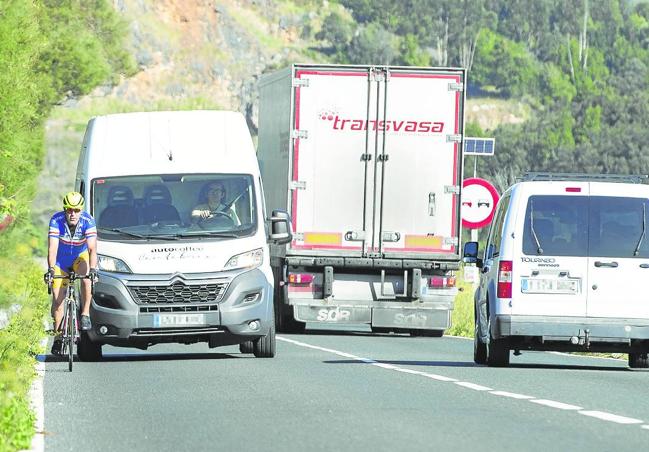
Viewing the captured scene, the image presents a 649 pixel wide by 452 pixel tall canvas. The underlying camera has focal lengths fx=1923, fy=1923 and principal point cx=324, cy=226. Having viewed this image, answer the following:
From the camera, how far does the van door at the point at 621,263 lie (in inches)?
742

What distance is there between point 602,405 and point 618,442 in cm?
300

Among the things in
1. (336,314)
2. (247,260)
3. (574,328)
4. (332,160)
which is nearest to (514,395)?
(574,328)

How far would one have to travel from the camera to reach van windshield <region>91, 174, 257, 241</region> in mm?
20438

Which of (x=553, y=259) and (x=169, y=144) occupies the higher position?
(x=169, y=144)

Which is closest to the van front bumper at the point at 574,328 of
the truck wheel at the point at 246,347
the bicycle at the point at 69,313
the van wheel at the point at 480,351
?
the van wheel at the point at 480,351

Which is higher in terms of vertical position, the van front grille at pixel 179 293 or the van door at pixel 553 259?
the van door at pixel 553 259

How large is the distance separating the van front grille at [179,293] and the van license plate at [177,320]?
167 mm

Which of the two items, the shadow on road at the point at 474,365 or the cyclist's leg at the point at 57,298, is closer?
the cyclist's leg at the point at 57,298

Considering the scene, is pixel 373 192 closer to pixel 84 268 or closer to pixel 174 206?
pixel 174 206

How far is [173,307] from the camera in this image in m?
20.0

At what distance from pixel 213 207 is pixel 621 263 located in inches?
178

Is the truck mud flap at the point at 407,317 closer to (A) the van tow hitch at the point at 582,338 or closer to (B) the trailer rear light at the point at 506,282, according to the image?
(B) the trailer rear light at the point at 506,282

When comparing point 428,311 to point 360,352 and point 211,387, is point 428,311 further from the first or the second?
point 211,387

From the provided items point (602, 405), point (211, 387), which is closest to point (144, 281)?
point (211, 387)
